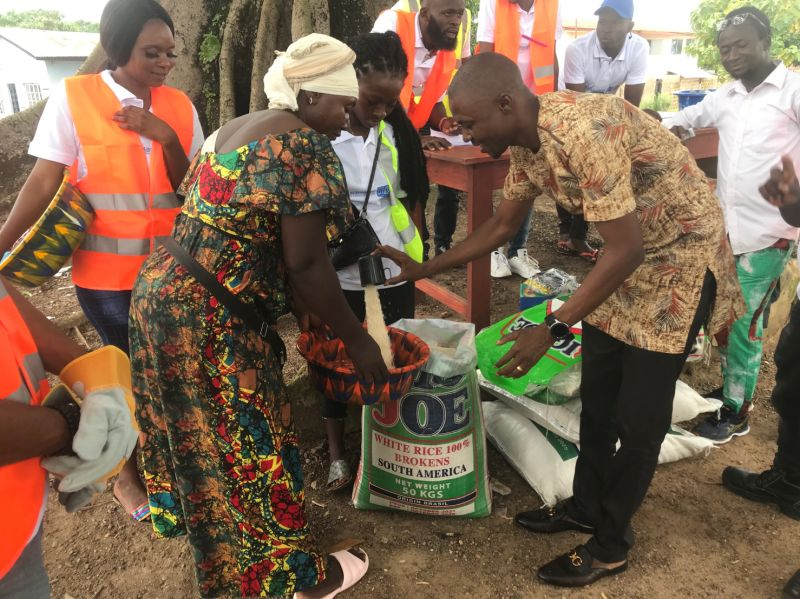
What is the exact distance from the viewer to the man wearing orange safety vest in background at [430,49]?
346cm

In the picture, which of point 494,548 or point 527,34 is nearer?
point 494,548

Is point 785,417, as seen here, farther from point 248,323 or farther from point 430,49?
point 430,49

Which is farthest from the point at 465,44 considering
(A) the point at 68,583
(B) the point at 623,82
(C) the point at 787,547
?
(A) the point at 68,583

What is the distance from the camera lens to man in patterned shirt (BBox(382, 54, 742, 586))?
1.57m

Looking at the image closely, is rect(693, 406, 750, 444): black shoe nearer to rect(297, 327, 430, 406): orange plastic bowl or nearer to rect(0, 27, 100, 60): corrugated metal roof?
rect(297, 327, 430, 406): orange plastic bowl

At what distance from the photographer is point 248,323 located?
1702 mm

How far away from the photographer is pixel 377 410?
2365 mm

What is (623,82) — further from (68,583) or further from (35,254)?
(68,583)

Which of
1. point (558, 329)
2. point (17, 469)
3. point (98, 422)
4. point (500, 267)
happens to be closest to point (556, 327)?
point (558, 329)

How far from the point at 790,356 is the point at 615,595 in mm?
1146

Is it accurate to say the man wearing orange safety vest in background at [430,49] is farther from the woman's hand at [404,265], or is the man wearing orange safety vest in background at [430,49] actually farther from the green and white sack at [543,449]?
the green and white sack at [543,449]

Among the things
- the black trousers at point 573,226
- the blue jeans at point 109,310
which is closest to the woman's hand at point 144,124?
the blue jeans at point 109,310

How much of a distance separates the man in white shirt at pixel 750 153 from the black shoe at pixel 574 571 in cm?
119

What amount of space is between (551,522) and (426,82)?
105 inches
